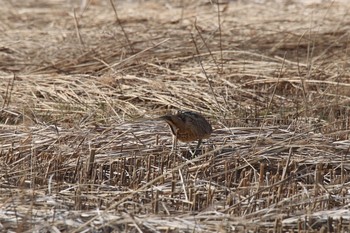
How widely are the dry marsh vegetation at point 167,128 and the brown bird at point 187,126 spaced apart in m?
0.15

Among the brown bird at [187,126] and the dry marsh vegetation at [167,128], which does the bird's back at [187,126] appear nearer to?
the brown bird at [187,126]

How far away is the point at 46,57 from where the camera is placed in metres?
9.91

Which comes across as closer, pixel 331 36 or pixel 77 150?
pixel 77 150

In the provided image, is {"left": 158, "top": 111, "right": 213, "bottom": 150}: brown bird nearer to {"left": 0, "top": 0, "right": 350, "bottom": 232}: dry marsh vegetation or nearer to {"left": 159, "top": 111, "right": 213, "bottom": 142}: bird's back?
{"left": 159, "top": 111, "right": 213, "bottom": 142}: bird's back

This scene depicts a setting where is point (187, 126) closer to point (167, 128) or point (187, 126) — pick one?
Result: point (187, 126)

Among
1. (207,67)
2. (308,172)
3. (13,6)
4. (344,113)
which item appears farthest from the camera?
(13,6)

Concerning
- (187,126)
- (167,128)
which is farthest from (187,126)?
(167,128)

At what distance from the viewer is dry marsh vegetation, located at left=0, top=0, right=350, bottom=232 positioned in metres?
4.99

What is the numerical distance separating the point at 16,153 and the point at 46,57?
3743 millimetres

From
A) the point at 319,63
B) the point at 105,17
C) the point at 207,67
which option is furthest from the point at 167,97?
the point at 105,17

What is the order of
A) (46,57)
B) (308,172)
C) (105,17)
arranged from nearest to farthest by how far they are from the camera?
(308,172), (46,57), (105,17)

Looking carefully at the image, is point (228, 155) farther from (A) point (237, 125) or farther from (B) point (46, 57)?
(B) point (46, 57)

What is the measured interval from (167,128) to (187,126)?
737mm

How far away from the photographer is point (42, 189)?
543cm
